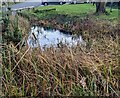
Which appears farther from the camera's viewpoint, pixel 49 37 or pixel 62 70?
pixel 49 37

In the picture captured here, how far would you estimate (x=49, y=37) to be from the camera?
2980mm

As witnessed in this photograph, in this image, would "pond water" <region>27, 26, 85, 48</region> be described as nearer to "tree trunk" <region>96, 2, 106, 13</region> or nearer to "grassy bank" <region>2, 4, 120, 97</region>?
"grassy bank" <region>2, 4, 120, 97</region>

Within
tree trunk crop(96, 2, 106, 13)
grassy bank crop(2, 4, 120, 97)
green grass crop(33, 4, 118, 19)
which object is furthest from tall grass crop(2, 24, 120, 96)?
tree trunk crop(96, 2, 106, 13)

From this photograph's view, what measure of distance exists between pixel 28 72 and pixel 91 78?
1.63 feet

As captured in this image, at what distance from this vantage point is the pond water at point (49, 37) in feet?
8.59

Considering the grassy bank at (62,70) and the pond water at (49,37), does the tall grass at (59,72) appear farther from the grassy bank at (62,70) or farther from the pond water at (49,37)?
the pond water at (49,37)

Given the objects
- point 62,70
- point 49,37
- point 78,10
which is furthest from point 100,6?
point 62,70

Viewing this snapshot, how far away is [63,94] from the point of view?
76.9 inches

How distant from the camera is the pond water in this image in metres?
2.62

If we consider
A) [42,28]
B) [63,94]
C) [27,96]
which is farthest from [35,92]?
[42,28]

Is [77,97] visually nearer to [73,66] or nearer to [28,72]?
[73,66]

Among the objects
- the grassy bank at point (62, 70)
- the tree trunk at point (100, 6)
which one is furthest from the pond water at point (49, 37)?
the tree trunk at point (100, 6)

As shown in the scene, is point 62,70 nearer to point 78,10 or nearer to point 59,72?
point 59,72

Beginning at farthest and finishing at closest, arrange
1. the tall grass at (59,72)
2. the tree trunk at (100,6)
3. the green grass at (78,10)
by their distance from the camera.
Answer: the tree trunk at (100,6) → the green grass at (78,10) → the tall grass at (59,72)
